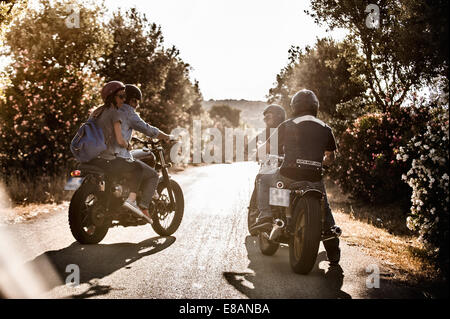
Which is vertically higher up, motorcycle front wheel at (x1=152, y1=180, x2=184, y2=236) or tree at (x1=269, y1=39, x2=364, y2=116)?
tree at (x1=269, y1=39, x2=364, y2=116)

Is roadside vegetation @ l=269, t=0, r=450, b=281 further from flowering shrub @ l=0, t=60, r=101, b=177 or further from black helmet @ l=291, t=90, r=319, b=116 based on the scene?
flowering shrub @ l=0, t=60, r=101, b=177

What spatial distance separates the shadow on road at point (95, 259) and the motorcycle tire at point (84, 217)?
15 cm

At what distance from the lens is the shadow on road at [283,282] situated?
4.31 meters

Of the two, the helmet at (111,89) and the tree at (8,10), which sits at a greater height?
the tree at (8,10)

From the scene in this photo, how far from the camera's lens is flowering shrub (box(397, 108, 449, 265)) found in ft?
15.8

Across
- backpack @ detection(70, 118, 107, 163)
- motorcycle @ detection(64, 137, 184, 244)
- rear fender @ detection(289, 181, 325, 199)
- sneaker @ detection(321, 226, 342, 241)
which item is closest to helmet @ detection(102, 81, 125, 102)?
backpack @ detection(70, 118, 107, 163)

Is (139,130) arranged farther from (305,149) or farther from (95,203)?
(305,149)

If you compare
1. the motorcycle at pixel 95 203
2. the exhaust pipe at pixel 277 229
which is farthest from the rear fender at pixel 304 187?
the motorcycle at pixel 95 203

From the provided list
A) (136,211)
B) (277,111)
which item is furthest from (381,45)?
(136,211)

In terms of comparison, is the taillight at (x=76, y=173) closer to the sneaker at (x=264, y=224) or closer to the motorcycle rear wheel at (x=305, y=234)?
the sneaker at (x=264, y=224)

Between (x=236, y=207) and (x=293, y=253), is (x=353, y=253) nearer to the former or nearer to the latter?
(x=293, y=253)

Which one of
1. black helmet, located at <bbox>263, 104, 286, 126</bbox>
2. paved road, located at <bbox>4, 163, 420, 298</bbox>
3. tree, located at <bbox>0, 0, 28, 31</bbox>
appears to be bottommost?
paved road, located at <bbox>4, 163, 420, 298</bbox>

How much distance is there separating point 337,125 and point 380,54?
635cm
